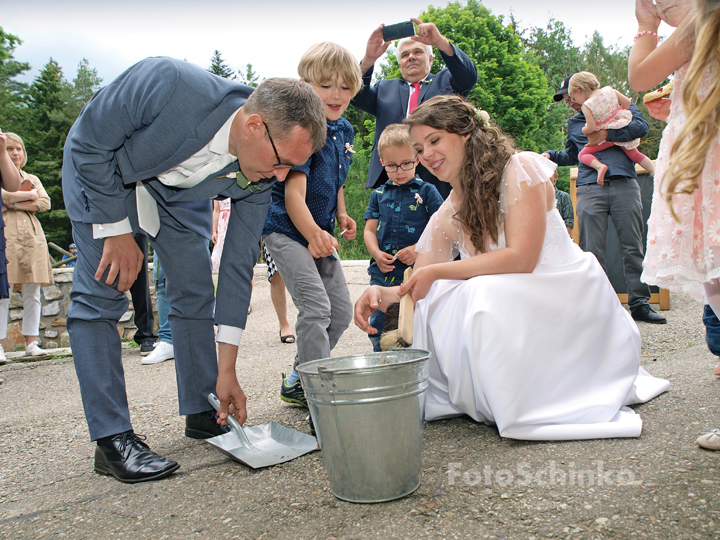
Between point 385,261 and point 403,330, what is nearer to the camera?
point 403,330

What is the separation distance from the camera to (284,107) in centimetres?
186

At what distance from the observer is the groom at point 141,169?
1871 millimetres

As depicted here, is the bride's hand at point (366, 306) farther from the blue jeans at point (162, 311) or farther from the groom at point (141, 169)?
the blue jeans at point (162, 311)

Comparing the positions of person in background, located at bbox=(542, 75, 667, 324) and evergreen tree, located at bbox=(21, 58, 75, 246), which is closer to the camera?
person in background, located at bbox=(542, 75, 667, 324)

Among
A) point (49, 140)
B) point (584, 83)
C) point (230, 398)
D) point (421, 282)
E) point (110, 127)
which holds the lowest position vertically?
point (230, 398)

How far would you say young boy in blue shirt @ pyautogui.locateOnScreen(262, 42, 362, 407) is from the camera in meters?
2.42

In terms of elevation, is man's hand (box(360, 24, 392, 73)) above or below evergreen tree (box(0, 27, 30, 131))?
below

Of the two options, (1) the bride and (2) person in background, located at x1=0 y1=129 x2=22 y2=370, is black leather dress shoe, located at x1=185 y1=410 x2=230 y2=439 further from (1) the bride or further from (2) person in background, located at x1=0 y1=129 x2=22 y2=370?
(2) person in background, located at x1=0 y1=129 x2=22 y2=370

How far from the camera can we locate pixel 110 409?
1894 millimetres

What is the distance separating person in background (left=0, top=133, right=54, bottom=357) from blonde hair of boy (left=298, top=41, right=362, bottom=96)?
10.4 feet

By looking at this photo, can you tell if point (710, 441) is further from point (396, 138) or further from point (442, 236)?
point (396, 138)

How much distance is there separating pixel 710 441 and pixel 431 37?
281 cm

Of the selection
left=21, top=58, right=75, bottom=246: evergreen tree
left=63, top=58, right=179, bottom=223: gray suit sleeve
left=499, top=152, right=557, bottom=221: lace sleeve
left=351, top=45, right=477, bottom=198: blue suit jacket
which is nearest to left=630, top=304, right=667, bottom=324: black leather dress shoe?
left=351, top=45, right=477, bottom=198: blue suit jacket

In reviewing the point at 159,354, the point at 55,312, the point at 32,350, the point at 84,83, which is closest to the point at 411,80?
the point at 159,354
